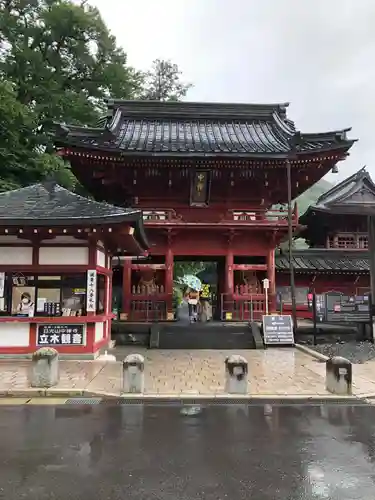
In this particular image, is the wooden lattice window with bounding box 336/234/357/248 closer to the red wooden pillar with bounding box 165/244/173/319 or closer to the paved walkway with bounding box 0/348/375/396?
the red wooden pillar with bounding box 165/244/173/319

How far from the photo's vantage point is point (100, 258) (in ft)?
48.3

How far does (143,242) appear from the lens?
15.7 metres

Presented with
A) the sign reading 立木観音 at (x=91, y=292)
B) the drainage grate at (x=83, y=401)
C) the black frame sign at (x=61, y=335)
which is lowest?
the drainage grate at (x=83, y=401)

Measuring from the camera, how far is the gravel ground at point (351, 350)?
14.5 meters

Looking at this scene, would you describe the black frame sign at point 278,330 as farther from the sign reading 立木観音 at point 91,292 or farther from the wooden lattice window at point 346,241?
the wooden lattice window at point 346,241

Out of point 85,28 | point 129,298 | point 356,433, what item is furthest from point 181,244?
point 85,28

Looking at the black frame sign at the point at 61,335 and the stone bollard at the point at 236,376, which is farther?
the black frame sign at the point at 61,335

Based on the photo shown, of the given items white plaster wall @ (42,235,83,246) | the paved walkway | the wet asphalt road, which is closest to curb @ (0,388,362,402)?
the paved walkway

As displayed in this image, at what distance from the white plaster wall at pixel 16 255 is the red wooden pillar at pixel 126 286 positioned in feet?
22.3

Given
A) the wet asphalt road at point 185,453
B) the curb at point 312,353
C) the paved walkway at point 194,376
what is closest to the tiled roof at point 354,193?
the curb at point 312,353

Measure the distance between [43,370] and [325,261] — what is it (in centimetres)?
1848

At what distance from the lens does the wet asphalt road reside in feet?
14.6

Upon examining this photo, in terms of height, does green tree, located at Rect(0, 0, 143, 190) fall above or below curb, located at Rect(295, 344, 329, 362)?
above

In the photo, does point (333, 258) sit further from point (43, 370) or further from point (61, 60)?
point (61, 60)
